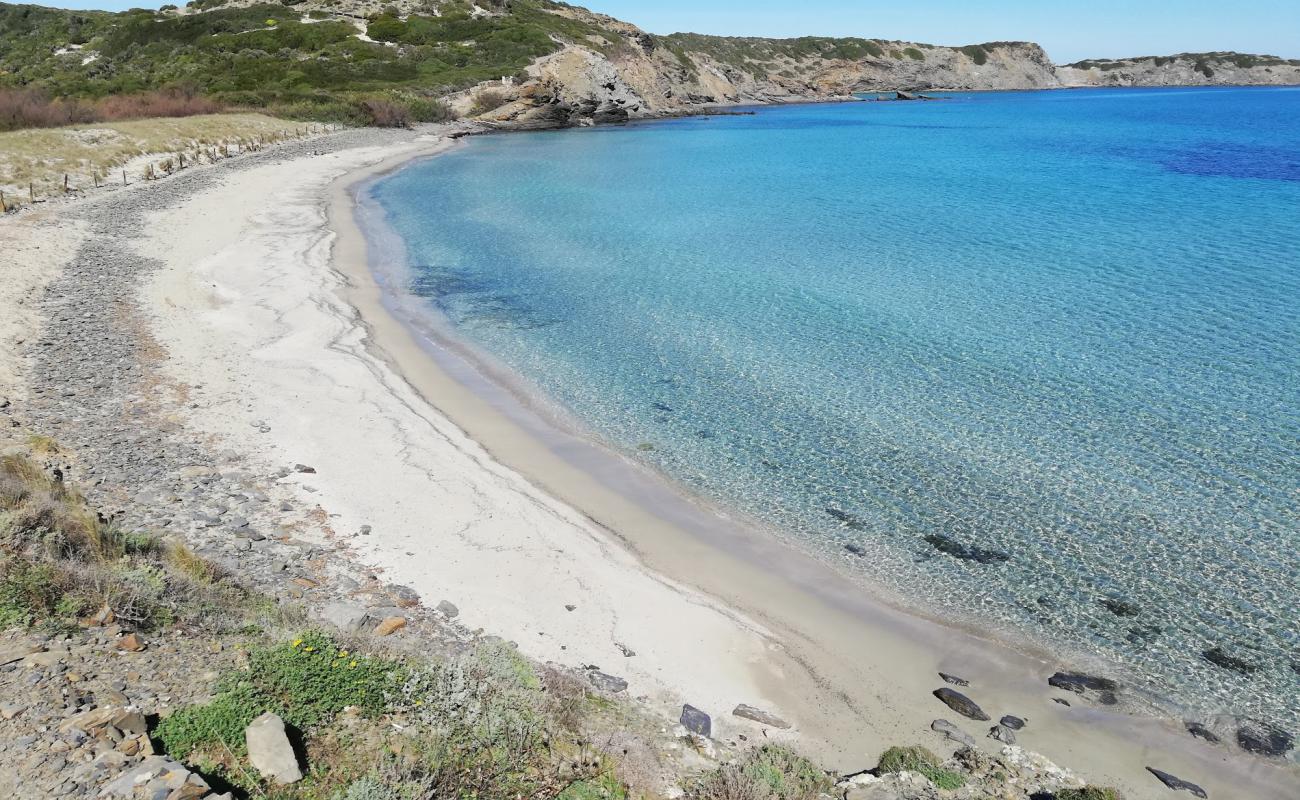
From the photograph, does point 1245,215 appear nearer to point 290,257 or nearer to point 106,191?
point 290,257

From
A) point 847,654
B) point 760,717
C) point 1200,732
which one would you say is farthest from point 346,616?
point 1200,732

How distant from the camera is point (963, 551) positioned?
12.1m

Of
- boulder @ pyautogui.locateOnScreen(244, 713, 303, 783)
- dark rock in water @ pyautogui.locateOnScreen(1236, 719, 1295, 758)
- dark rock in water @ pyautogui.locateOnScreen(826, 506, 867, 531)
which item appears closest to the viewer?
boulder @ pyautogui.locateOnScreen(244, 713, 303, 783)

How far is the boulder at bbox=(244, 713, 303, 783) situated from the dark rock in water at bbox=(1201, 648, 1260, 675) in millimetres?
10374

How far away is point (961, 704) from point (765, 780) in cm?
315

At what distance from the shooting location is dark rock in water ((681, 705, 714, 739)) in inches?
326

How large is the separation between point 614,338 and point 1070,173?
4498 centimetres

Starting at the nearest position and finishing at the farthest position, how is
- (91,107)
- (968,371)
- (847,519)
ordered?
1. (847,519)
2. (968,371)
3. (91,107)

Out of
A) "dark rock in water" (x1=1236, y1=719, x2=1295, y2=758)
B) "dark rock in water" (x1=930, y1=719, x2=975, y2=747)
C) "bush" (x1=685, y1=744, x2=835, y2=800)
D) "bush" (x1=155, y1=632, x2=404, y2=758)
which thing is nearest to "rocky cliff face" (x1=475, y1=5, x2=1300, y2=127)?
"bush" (x1=155, y1=632, x2=404, y2=758)

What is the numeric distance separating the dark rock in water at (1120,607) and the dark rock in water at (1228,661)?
0.92m

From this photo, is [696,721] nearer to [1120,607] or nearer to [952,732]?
[952,732]

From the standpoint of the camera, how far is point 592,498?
13719 millimetres

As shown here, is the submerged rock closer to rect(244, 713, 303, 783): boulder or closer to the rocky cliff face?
rect(244, 713, 303, 783): boulder

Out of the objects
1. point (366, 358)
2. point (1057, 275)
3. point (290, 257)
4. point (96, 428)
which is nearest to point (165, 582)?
point (96, 428)
